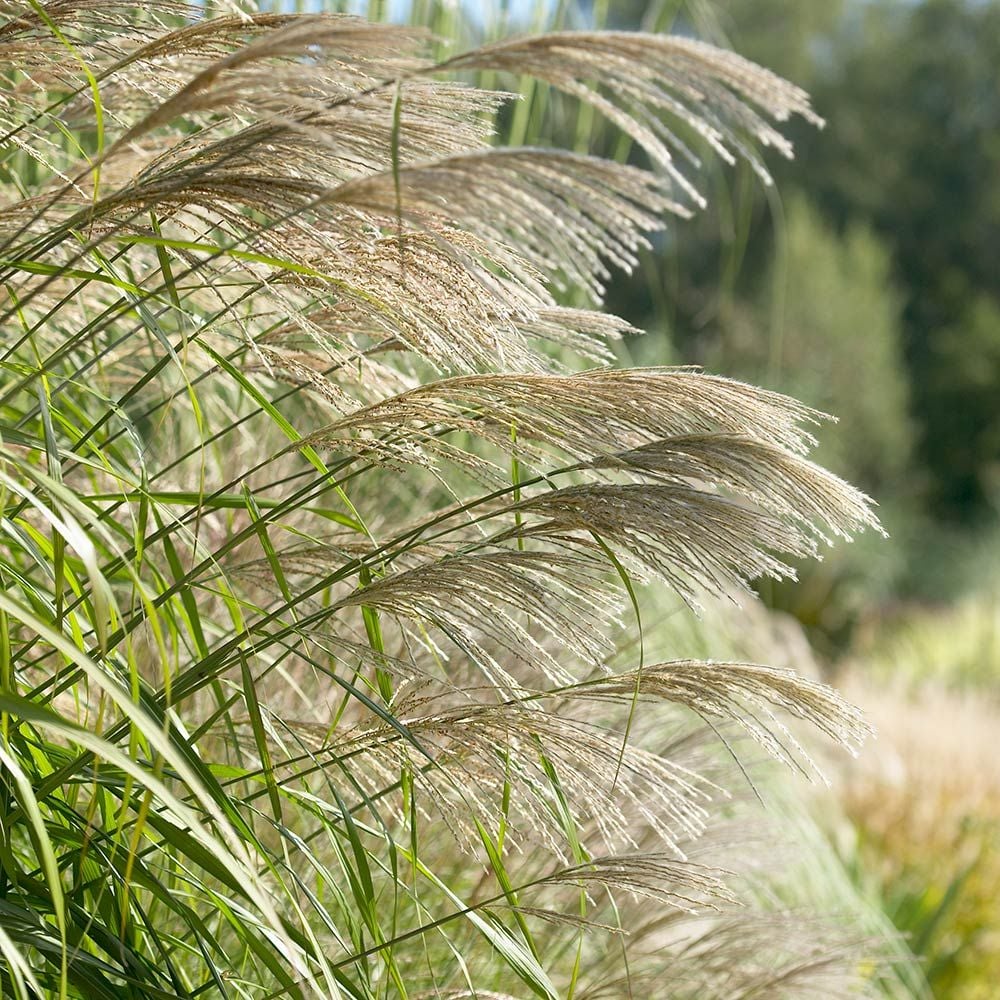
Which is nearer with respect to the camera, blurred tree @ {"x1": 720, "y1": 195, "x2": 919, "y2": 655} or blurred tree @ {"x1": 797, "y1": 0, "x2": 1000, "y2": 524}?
blurred tree @ {"x1": 720, "y1": 195, "x2": 919, "y2": 655}

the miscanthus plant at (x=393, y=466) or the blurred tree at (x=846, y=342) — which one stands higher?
the miscanthus plant at (x=393, y=466)

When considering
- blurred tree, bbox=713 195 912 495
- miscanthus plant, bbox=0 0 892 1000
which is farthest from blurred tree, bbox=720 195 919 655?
miscanthus plant, bbox=0 0 892 1000

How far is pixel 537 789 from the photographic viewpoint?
1253mm

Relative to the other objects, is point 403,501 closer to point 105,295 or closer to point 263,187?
point 105,295

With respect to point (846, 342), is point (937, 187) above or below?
above

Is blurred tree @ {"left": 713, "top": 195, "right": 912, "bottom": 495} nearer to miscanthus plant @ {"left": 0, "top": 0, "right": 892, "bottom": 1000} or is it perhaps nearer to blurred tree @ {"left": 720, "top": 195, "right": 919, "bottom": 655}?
blurred tree @ {"left": 720, "top": 195, "right": 919, "bottom": 655}

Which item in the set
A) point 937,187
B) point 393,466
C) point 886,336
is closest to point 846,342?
point 886,336

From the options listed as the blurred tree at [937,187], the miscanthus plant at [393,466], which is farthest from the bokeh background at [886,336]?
the miscanthus plant at [393,466]

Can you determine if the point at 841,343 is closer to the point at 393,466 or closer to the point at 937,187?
the point at 937,187

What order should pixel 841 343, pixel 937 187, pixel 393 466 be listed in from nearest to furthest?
1. pixel 393 466
2. pixel 841 343
3. pixel 937 187

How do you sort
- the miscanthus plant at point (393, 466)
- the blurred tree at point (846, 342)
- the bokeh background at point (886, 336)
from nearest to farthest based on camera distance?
the miscanthus plant at point (393, 466) → the bokeh background at point (886, 336) → the blurred tree at point (846, 342)

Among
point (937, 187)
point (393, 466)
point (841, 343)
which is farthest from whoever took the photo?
point (937, 187)

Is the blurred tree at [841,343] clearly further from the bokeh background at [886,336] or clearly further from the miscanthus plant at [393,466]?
the miscanthus plant at [393,466]

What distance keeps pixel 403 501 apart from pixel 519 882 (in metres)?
0.88
